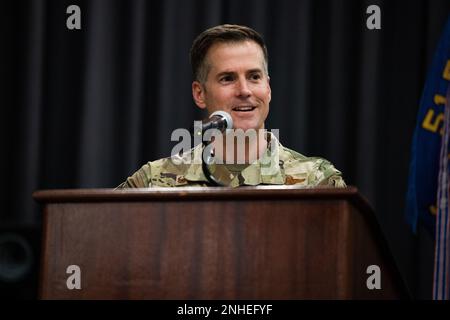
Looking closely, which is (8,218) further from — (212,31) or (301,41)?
(301,41)

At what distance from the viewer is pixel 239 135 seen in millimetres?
2609

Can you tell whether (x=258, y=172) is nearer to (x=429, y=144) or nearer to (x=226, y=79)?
(x=226, y=79)

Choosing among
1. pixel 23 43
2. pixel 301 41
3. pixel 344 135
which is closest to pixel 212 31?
pixel 301 41

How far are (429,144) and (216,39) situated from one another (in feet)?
3.31

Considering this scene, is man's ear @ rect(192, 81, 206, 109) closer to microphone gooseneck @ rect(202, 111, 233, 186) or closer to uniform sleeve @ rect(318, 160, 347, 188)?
uniform sleeve @ rect(318, 160, 347, 188)

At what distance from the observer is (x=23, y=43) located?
10.4ft

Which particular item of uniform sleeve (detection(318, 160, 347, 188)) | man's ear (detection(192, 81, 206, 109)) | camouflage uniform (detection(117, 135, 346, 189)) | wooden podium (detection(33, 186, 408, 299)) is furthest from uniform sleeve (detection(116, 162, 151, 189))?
wooden podium (detection(33, 186, 408, 299))

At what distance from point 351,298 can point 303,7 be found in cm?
190

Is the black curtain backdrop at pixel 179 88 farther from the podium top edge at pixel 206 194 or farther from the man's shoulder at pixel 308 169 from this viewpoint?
the podium top edge at pixel 206 194

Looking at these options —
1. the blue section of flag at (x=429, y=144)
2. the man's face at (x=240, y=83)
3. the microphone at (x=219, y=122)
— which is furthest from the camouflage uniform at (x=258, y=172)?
the microphone at (x=219, y=122)

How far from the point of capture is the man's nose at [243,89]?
254 cm

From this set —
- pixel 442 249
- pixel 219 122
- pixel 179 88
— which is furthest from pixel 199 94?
pixel 442 249

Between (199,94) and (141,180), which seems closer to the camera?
(141,180)

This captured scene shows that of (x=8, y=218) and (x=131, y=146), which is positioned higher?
(x=131, y=146)
